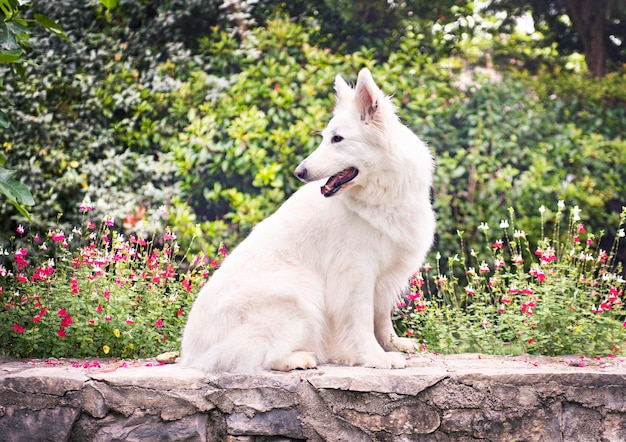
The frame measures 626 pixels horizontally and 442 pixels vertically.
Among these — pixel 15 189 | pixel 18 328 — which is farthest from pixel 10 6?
pixel 18 328

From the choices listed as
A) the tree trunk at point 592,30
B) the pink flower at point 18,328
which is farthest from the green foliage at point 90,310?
the tree trunk at point 592,30

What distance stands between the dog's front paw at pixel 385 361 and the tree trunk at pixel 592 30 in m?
6.06

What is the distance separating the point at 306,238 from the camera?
4031 millimetres

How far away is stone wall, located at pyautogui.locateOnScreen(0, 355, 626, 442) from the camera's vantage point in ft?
12.2

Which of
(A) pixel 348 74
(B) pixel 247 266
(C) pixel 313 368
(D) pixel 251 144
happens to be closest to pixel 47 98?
(D) pixel 251 144

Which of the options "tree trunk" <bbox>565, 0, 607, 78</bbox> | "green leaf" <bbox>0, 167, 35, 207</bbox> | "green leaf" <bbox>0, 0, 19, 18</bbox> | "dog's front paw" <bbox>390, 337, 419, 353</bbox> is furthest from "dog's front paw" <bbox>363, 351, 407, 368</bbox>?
"tree trunk" <bbox>565, 0, 607, 78</bbox>

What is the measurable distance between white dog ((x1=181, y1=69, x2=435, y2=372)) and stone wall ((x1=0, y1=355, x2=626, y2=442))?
6.7 inches

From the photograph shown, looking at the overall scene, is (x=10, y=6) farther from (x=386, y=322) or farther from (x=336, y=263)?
(x=386, y=322)

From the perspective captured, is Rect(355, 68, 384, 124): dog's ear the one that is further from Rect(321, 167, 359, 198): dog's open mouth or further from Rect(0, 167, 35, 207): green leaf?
Rect(0, 167, 35, 207): green leaf

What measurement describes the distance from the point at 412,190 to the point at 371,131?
0.42 metres

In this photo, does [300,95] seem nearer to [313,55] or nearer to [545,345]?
[313,55]

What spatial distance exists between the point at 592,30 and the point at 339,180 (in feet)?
20.4

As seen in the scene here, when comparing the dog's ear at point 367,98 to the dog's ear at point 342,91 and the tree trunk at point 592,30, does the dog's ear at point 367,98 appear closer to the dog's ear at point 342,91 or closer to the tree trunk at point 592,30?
the dog's ear at point 342,91

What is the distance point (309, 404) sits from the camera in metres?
3.72
